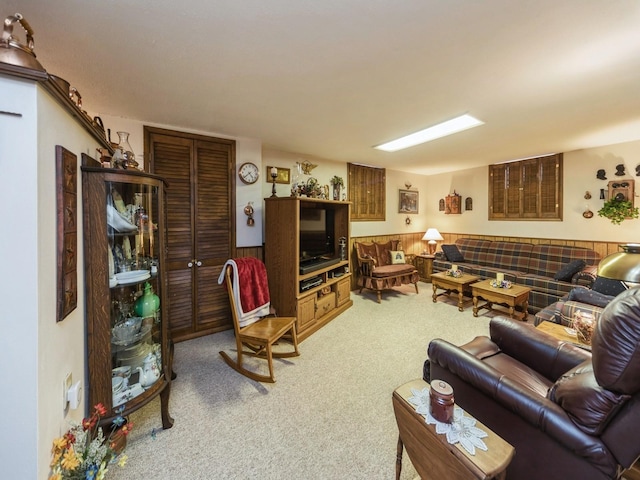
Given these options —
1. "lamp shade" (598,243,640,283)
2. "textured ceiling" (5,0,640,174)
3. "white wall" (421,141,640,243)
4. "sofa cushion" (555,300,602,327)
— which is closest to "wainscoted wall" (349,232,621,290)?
"white wall" (421,141,640,243)

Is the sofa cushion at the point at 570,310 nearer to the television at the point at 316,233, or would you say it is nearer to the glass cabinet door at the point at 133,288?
the television at the point at 316,233

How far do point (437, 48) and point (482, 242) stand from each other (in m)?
4.59

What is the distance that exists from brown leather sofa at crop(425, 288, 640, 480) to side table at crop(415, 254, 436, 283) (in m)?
4.30

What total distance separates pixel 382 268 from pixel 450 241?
7.61 feet

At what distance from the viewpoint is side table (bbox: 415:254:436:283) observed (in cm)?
578

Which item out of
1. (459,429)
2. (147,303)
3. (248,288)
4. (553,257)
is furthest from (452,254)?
(147,303)

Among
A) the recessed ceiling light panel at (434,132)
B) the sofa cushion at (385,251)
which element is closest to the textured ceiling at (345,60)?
the recessed ceiling light panel at (434,132)

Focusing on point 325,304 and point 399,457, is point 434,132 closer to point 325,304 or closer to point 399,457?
point 325,304

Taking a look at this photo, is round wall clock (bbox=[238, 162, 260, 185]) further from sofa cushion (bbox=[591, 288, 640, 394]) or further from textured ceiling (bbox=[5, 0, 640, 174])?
sofa cushion (bbox=[591, 288, 640, 394])

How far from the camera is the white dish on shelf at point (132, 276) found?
167cm

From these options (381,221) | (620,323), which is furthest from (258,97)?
(381,221)

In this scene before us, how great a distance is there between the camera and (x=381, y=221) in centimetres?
563

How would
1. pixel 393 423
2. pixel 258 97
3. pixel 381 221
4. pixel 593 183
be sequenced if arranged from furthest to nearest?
pixel 381 221, pixel 593 183, pixel 258 97, pixel 393 423

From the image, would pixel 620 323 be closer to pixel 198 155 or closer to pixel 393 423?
pixel 393 423
